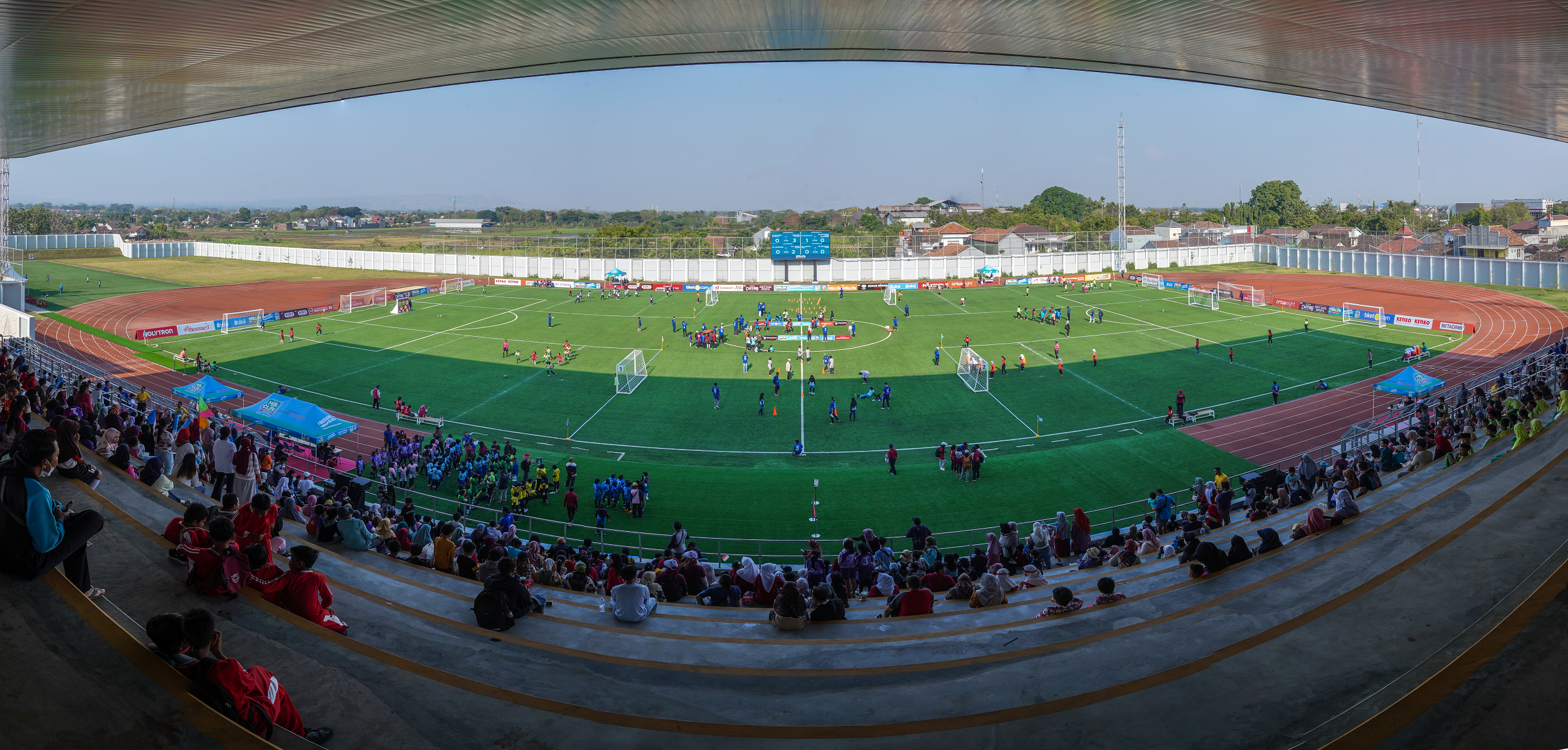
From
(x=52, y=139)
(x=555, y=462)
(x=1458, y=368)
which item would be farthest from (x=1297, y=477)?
(x=52, y=139)

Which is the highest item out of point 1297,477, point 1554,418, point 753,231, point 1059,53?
point 753,231

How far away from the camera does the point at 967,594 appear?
28.3 ft

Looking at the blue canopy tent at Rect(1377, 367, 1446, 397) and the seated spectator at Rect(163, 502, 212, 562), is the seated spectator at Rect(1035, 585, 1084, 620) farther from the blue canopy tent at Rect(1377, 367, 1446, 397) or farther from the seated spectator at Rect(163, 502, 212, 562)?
the blue canopy tent at Rect(1377, 367, 1446, 397)

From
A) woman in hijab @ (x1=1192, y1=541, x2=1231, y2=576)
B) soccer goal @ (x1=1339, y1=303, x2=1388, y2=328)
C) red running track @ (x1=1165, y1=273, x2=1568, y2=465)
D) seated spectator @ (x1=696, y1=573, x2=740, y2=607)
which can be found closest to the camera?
woman in hijab @ (x1=1192, y1=541, x2=1231, y2=576)

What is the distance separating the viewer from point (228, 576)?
552 centimetres

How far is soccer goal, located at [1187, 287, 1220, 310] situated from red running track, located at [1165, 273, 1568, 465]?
4.25 meters

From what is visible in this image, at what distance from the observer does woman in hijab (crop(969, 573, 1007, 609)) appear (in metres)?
8.11

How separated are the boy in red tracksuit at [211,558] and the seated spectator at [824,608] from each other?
4.44 m

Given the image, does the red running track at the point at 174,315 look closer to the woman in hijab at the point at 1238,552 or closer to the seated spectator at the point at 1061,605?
the seated spectator at the point at 1061,605

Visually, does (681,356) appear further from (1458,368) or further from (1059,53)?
(1458,368)

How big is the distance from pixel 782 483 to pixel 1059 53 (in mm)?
12724

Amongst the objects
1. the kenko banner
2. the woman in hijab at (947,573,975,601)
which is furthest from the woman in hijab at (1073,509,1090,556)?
the kenko banner

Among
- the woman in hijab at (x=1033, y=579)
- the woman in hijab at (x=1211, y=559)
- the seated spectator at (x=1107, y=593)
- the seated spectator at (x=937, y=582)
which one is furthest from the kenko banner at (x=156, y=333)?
the woman in hijab at (x=1211, y=559)

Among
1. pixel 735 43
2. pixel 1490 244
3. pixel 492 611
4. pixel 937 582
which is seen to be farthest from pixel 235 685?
pixel 1490 244
